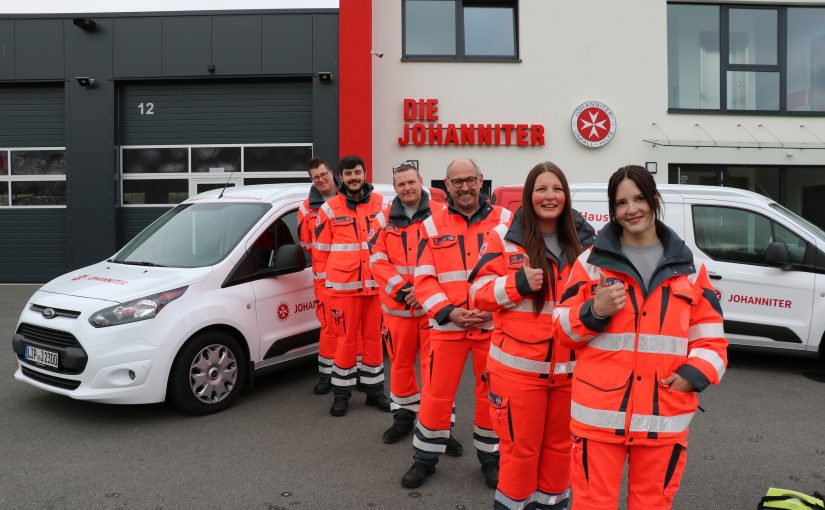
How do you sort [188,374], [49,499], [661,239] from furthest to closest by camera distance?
[188,374] < [49,499] < [661,239]

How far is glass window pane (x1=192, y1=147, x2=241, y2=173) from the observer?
12.4m

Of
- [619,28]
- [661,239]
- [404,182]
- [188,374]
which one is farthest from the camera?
[619,28]

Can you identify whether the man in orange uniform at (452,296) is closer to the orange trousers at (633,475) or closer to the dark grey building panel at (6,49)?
the orange trousers at (633,475)

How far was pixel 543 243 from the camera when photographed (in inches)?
112

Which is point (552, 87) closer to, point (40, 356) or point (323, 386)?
point (323, 386)

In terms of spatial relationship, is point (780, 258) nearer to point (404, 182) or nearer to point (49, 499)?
point (404, 182)

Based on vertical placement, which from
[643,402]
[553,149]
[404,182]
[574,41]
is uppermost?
[574,41]

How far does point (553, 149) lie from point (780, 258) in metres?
6.60

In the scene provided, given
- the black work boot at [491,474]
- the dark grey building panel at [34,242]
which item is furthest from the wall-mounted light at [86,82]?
the black work boot at [491,474]

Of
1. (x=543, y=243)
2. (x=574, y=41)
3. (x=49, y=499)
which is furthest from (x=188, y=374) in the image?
(x=574, y=41)

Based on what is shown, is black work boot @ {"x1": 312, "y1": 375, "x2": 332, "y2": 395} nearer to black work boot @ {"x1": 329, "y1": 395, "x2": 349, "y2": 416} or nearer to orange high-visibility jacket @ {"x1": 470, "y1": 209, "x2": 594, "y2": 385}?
black work boot @ {"x1": 329, "y1": 395, "x2": 349, "y2": 416}

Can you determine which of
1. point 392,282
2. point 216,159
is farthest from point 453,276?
point 216,159

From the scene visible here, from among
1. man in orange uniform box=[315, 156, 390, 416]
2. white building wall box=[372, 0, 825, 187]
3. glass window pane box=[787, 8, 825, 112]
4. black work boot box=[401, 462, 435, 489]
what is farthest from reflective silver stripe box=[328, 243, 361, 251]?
glass window pane box=[787, 8, 825, 112]

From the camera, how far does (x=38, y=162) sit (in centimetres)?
1272
